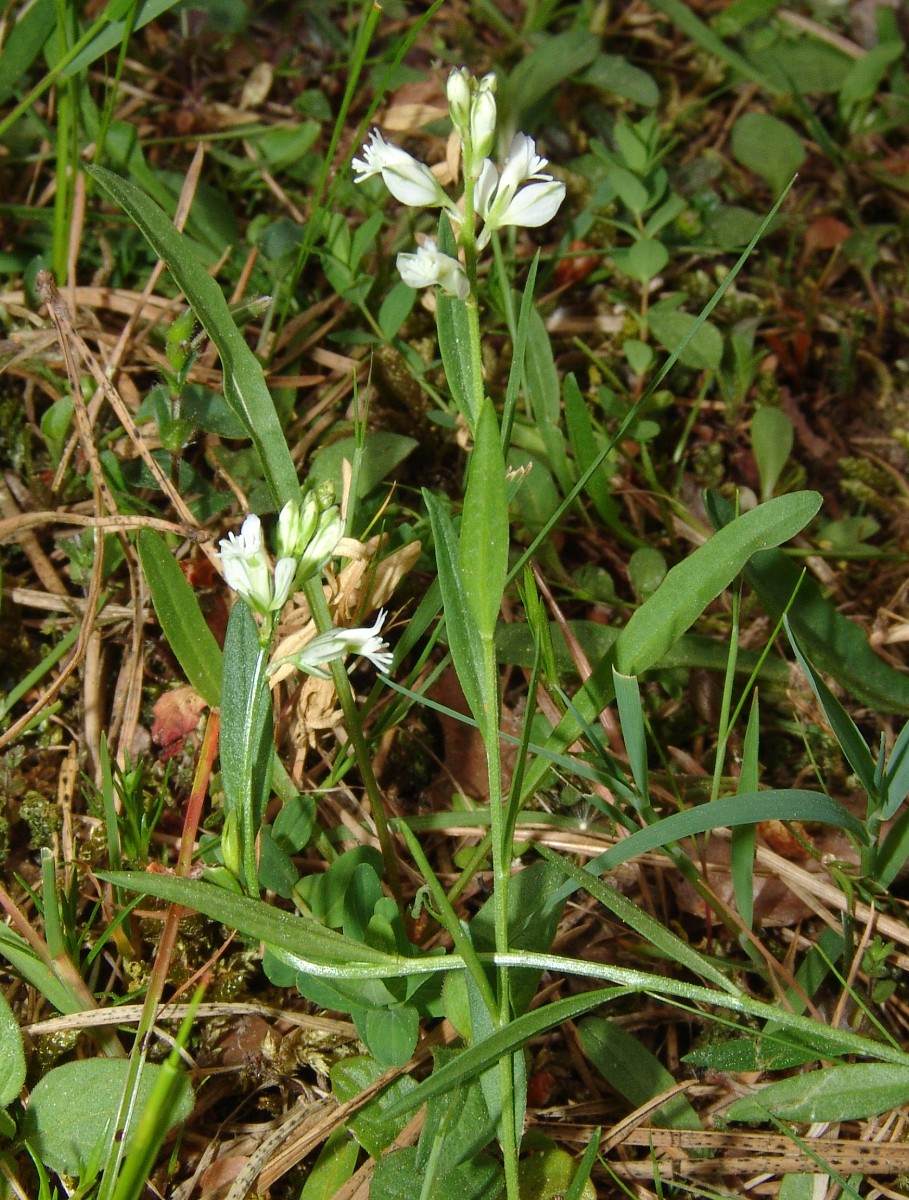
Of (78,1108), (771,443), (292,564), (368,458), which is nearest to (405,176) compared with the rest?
(292,564)

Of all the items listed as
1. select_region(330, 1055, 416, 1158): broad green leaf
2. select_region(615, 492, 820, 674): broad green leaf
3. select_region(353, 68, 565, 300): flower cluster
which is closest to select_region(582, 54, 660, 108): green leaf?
select_region(353, 68, 565, 300): flower cluster

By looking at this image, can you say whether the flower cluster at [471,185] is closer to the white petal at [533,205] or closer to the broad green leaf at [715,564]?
the white petal at [533,205]

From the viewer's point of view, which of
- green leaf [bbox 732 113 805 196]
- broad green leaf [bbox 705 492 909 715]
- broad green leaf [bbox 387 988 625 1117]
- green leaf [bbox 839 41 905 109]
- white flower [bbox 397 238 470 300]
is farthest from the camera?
green leaf [bbox 839 41 905 109]

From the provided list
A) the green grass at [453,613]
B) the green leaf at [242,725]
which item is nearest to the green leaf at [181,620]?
the green grass at [453,613]

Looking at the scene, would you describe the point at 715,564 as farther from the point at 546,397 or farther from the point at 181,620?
the point at 181,620

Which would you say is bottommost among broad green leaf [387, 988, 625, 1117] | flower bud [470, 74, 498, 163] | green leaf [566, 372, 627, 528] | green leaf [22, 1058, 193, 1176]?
green leaf [22, 1058, 193, 1176]

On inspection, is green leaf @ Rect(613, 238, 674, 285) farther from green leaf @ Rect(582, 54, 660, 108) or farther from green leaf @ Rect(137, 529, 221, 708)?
green leaf @ Rect(137, 529, 221, 708)

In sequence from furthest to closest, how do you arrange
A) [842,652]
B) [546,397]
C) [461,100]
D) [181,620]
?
[546,397] < [842,652] < [181,620] < [461,100]
